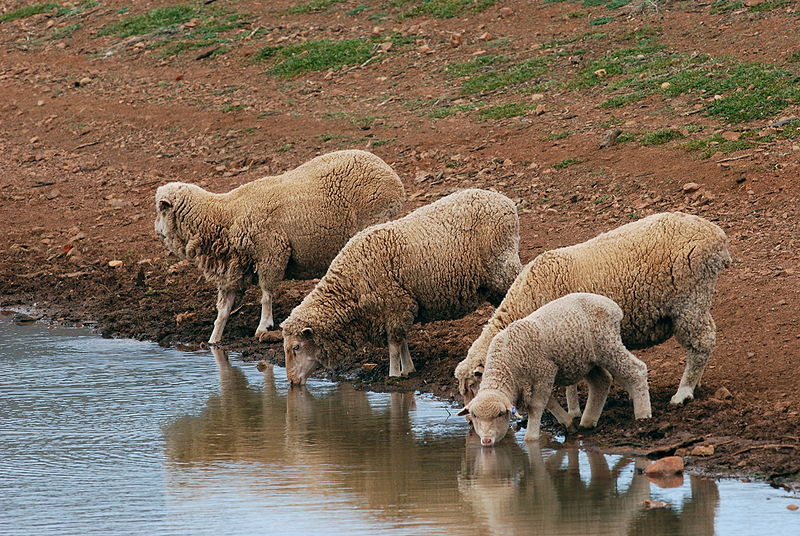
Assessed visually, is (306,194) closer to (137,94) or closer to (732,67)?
(732,67)

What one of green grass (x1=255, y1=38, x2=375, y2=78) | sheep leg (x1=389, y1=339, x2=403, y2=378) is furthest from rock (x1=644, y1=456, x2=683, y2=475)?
green grass (x1=255, y1=38, x2=375, y2=78)

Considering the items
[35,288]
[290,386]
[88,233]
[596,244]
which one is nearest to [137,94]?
[88,233]

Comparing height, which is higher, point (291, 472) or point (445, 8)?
point (445, 8)

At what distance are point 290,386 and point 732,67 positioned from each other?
8243 millimetres

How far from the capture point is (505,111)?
1756cm

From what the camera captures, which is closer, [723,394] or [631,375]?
[631,375]

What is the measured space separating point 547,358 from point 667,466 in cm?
105

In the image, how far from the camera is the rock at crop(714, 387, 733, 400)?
9.27 metres

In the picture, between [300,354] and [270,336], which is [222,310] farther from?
[300,354]

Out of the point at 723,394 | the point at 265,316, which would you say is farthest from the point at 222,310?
the point at 723,394

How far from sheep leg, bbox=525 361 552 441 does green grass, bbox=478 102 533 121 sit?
8789mm

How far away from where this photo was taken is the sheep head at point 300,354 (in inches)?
432

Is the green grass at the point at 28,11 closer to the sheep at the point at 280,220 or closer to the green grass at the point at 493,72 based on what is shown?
the green grass at the point at 493,72

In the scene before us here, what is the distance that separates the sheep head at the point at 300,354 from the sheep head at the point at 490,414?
8.11ft
